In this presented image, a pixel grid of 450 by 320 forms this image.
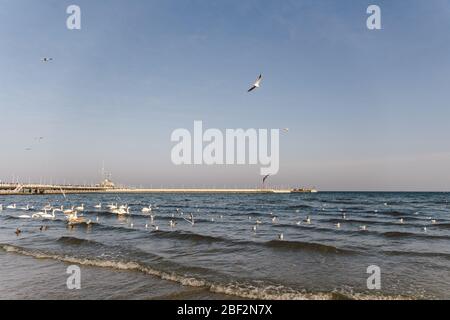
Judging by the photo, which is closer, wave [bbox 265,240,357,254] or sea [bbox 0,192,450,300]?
sea [bbox 0,192,450,300]

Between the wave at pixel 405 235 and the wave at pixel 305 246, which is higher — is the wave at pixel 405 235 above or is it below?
below

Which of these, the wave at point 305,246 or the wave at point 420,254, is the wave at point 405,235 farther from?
the wave at point 305,246

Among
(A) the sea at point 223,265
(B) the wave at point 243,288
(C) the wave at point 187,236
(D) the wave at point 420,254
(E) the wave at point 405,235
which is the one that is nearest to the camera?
(B) the wave at point 243,288

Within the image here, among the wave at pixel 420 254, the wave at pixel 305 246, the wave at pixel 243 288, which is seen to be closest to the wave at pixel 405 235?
the wave at pixel 420 254

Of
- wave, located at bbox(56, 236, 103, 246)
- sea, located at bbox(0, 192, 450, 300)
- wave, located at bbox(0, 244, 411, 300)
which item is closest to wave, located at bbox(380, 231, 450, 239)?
sea, located at bbox(0, 192, 450, 300)

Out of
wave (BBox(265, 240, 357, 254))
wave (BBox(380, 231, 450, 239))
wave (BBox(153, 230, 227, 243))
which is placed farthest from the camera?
wave (BBox(380, 231, 450, 239))

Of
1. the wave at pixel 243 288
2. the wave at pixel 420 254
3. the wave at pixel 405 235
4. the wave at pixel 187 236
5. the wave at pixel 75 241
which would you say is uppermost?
the wave at pixel 243 288

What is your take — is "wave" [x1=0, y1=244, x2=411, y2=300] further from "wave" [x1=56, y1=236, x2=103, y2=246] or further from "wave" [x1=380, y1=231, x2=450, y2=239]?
"wave" [x1=380, y1=231, x2=450, y2=239]

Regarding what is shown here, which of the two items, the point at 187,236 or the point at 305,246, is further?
the point at 187,236

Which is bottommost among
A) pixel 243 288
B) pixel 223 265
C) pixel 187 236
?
pixel 187 236

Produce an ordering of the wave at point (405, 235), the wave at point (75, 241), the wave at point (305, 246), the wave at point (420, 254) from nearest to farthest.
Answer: the wave at point (420, 254)
the wave at point (305, 246)
the wave at point (75, 241)
the wave at point (405, 235)

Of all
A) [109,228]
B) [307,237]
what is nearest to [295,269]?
[307,237]

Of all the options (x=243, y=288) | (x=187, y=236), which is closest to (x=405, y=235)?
(x=187, y=236)

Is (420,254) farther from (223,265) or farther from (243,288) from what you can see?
(243,288)
